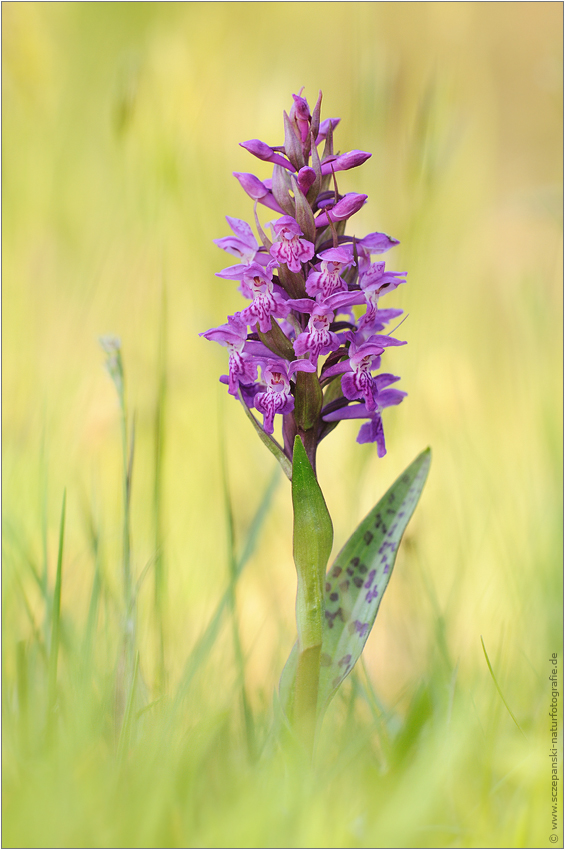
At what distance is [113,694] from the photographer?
107 cm

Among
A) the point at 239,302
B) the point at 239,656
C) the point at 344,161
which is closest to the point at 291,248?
the point at 344,161

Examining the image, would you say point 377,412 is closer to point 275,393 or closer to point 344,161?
point 275,393

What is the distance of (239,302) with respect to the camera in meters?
2.75

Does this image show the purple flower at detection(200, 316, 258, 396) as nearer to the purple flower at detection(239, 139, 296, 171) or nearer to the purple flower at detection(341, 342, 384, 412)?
the purple flower at detection(341, 342, 384, 412)

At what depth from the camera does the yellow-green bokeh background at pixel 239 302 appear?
1522 millimetres

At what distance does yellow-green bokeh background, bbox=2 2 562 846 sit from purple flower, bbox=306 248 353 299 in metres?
0.45

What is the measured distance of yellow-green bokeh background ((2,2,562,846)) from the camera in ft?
4.99

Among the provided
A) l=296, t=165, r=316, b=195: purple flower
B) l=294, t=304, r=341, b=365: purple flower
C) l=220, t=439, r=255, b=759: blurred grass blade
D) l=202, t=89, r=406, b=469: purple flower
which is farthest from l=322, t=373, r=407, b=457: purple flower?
l=296, t=165, r=316, b=195: purple flower

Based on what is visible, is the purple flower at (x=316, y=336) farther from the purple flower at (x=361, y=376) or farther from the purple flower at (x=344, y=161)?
the purple flower at (x=344, y=161)

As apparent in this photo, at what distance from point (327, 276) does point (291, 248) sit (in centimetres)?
8

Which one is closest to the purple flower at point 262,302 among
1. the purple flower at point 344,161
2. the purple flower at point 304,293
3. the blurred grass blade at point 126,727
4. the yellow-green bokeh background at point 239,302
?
the purple flower at point 304,293

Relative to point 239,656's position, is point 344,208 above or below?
above

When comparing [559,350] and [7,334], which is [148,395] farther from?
[559,350]

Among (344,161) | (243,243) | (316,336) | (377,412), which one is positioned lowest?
(377,412)
